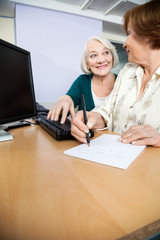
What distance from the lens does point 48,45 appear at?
296 cm

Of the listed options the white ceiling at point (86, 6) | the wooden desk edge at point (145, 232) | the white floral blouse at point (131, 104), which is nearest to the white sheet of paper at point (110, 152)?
the wooden desk edge at point (145, 232)

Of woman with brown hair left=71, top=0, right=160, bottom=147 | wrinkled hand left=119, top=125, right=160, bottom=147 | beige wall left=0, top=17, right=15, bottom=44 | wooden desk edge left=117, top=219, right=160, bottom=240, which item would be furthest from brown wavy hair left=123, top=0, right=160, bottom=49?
beige wall left=0, top=17, right=15, bottom=44

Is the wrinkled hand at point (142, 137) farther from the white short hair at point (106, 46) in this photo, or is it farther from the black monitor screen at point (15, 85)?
the white short hair at point (106, 46)

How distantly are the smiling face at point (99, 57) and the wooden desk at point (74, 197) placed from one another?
1170 mm

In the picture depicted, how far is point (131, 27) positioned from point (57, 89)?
2.44 m

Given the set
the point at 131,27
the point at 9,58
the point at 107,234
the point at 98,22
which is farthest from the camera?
the point at 98,22

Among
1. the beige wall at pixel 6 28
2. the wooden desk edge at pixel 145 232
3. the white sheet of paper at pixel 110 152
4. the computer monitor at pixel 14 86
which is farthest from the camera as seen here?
the beige wall at pixel 6 28

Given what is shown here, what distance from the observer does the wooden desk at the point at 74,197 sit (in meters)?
0.23

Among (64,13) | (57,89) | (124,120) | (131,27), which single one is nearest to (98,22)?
(64,13)

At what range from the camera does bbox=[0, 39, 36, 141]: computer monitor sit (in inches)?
26.6

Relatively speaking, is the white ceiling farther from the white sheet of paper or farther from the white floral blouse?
the white sheet of paper

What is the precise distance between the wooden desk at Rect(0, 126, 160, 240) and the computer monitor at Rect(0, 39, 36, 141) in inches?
10.7

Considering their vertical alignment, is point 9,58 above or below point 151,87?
above

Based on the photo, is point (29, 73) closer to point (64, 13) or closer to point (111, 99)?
point (111, 99)
